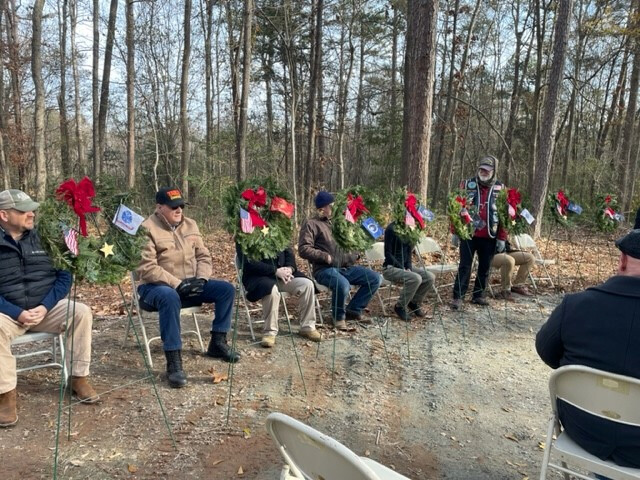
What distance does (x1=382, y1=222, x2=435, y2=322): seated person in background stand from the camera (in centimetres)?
560

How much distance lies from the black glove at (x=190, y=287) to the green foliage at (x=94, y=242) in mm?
629

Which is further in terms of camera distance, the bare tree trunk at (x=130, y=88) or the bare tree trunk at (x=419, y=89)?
the bare tree trunk at (x=130, y=88)

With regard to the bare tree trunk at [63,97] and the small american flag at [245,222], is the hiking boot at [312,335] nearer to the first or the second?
the small american flag at [245,222]

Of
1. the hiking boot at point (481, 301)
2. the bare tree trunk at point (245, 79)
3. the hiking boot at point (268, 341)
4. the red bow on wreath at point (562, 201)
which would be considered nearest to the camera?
the hiking boot at point (268, 341)

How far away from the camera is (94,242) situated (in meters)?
3.37

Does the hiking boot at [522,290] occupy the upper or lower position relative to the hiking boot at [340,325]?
upper

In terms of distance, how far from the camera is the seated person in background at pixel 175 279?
391 cm

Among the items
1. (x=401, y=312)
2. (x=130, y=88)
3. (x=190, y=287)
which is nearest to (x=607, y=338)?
(x=190, y=287)

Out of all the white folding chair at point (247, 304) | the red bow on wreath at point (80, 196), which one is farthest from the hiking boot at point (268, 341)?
the red bow on wreath at point (80, 196)

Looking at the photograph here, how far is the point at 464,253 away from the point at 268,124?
14.7 m

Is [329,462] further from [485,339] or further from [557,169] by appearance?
[557,169]

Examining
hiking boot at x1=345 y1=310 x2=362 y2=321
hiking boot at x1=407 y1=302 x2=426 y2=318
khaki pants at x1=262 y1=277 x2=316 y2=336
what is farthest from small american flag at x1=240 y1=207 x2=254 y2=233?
hiking boot at x1=407 y1=302 x2=426 y2=318

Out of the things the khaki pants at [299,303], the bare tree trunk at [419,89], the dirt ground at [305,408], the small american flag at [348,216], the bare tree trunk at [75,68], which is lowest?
the dirt ground at [305,408]

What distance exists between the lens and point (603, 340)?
2.06 meters
